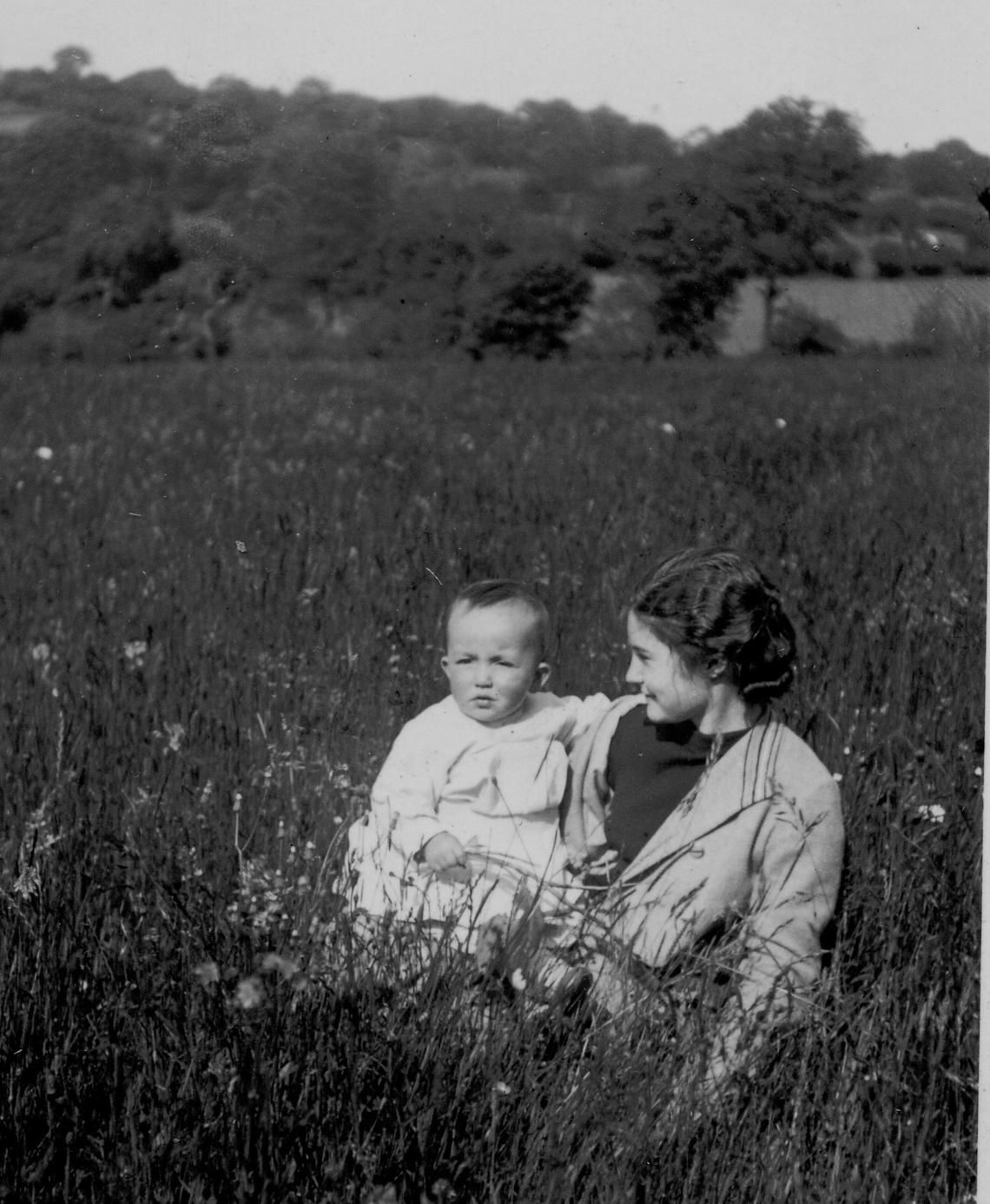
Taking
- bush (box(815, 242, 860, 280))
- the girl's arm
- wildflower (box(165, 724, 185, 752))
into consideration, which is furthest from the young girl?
bush (box(815, 242, 860, 280))

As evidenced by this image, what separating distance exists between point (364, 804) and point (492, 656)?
0.53 meters

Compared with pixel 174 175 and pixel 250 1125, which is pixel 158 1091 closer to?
pixel 250 1125

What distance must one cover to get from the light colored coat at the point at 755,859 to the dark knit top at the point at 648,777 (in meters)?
0.18

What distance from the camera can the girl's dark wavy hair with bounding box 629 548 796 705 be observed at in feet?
9.96

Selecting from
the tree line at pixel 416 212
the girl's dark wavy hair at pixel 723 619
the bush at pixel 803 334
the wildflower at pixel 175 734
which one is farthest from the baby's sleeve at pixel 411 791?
the bush at pixel 803 334

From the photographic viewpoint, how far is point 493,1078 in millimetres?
2184

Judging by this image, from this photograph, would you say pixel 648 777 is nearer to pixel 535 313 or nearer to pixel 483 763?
pixel 483 763

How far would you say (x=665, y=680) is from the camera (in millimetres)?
3076

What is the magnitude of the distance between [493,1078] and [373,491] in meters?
4.69

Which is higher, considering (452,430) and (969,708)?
(452,430)

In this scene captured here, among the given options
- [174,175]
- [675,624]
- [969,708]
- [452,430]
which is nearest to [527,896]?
[675,624]

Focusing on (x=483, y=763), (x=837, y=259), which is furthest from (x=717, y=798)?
(x=837, y=259)

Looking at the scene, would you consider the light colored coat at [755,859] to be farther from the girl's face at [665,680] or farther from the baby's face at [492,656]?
the baby's face at [492,656]

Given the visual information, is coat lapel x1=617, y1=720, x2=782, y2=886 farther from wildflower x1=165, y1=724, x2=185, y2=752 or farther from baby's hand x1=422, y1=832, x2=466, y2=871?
wildflower x1=165, y1=724, x2=185, y2=752
